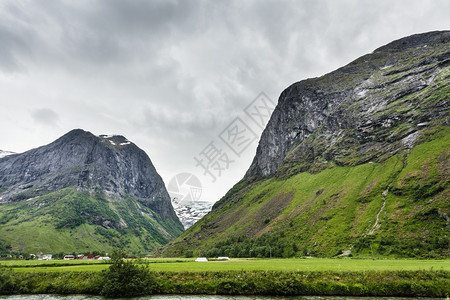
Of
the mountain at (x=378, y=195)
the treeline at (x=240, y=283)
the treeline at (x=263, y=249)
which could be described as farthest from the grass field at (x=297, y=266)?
the treeline at (x=263, y=249)

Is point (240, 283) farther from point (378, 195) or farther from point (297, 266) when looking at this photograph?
point (378, 195)

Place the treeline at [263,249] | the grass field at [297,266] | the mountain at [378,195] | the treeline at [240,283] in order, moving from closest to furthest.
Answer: the treeline at [240,283], the grass field at [297,266], the mountain at [378,195], the treeline at [263,249]

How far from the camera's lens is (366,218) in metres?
110

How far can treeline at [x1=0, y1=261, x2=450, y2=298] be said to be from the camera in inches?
1331

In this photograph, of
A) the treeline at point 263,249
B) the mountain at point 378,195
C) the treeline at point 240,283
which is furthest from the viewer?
the treeline at point 263,249

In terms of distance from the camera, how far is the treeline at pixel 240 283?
111ft

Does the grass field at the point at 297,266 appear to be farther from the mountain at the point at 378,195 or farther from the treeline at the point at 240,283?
the mountain at the point at 378,195

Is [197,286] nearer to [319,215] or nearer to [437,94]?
[319,215]

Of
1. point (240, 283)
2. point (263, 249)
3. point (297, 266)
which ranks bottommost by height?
point (297, 266)

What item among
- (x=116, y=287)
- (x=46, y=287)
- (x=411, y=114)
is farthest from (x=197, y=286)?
(x=411, y=114)

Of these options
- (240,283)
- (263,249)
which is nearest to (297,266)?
(240,283)

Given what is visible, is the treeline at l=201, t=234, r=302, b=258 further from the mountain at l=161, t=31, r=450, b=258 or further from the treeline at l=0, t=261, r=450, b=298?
the treeline at l=0, t=261, r=450, b=298

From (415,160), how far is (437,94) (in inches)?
2615

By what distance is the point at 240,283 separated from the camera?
3625cm
